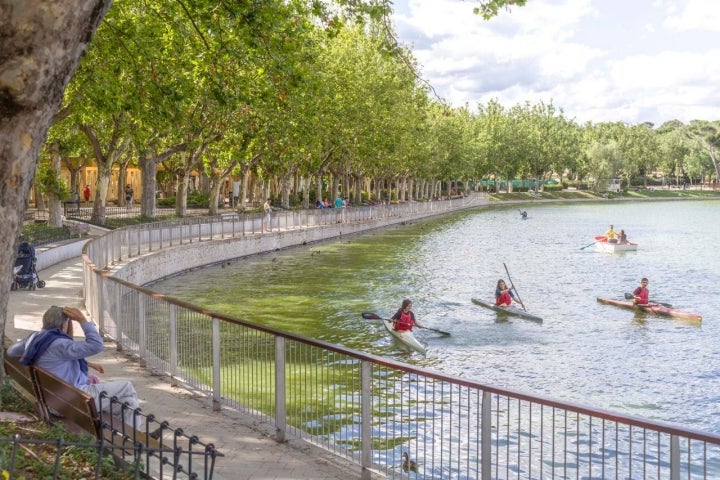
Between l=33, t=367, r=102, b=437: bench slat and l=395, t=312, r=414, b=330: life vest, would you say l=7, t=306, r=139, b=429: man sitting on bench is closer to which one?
l=33, t=367, r=102, b=437: bench slat

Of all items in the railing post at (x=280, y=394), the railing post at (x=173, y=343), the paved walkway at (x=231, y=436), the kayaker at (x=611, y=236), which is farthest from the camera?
the kayaker at (x=611, y=236)

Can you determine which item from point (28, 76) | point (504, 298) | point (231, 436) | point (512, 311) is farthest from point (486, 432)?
point (504, 298)

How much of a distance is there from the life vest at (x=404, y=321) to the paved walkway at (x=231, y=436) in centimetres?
864

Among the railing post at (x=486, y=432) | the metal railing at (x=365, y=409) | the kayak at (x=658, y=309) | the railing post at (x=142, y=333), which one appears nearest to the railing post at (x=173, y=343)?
the metal railing at (x=365, y=409)

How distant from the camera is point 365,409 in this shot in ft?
27.8

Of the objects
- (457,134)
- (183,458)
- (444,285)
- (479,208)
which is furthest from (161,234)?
(479,208)

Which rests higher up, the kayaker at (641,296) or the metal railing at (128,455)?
the metal railing at (128,455)

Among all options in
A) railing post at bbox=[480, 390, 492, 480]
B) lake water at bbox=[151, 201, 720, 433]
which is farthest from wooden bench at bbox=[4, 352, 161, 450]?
lake water at bbox=[151, 201, 720, 433]

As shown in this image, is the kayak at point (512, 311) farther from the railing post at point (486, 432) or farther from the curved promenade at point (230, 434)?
the railing post at point (486, 432)

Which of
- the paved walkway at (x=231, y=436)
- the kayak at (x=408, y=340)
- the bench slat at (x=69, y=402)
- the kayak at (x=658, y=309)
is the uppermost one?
the bench slat at (x=69, y=402)

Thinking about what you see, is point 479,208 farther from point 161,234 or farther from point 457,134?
point 161,234

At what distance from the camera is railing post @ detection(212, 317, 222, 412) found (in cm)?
1091

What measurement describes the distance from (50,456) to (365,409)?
296cm

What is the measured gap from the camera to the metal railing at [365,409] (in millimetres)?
8172
